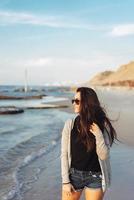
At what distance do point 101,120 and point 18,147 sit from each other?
1240cm

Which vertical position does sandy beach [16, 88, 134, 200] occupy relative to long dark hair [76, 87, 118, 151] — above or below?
below

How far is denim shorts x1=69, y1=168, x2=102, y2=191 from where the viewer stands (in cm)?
470

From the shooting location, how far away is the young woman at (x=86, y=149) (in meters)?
4.60

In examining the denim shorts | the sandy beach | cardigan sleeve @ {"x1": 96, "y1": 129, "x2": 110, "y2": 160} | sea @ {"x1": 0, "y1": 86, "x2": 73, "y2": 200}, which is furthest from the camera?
sea @ {"x1": 0, "y1": 86, "x2": 73, "y2": 200}

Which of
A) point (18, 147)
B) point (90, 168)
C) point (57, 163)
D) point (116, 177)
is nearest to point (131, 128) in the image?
point (18, 147)

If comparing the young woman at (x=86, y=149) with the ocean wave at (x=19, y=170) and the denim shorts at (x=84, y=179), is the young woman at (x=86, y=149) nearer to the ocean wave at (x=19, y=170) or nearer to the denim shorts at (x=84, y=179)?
the denim shorts at (x=84, y=179)

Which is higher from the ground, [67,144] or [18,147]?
[67,144]

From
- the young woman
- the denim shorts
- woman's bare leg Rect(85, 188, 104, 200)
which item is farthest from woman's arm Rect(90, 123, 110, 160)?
woman's bare leg Rect(85, 188, 104, 200)

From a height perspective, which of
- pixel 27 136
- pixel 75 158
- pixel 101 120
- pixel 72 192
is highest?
pixel 101 120

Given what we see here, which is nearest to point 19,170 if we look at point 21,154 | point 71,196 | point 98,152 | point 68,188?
point 21,154

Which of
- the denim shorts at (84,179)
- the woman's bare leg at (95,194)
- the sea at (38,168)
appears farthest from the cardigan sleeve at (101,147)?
the sea at (38,168)

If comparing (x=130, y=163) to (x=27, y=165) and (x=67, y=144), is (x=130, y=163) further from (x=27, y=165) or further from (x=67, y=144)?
(x=67, y=144)

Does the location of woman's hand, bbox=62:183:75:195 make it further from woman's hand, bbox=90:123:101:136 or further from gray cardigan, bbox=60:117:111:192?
woman's hand, bbox=90:123:101:136

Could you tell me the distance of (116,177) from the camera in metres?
10.3
